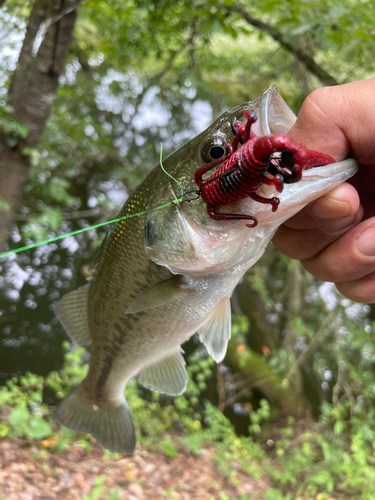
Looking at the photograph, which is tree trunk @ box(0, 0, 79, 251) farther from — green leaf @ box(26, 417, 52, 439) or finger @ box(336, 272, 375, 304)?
finger @ box(336, 272, 375, 304)

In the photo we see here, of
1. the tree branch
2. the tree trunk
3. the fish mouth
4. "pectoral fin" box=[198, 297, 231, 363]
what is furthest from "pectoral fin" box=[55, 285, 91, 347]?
the tree branch

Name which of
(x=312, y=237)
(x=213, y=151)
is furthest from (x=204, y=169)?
(x=312, y=237)

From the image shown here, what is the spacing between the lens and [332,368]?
6184 mm

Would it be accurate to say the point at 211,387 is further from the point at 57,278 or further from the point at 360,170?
the point at 360,170

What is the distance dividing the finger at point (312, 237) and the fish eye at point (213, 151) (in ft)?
1.87

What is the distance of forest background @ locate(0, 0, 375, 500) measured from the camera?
282 centimetres

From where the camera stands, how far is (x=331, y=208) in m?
1.12

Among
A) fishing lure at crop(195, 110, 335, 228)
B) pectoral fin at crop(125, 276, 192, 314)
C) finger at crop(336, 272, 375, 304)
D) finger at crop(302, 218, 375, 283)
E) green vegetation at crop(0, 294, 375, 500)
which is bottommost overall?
green vegetation at crop(0, 294, 375, 500)

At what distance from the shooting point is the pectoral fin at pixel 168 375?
5.37 ft

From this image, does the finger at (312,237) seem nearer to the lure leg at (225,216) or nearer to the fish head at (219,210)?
the fish head at (219,210)

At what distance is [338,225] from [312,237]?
0.11 metres

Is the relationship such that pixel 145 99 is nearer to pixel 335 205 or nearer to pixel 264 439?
pixel 335 205

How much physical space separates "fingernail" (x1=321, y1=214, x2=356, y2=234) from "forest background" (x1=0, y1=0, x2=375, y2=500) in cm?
151

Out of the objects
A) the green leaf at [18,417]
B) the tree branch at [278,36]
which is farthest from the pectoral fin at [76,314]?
the tree branch at [278,36]
